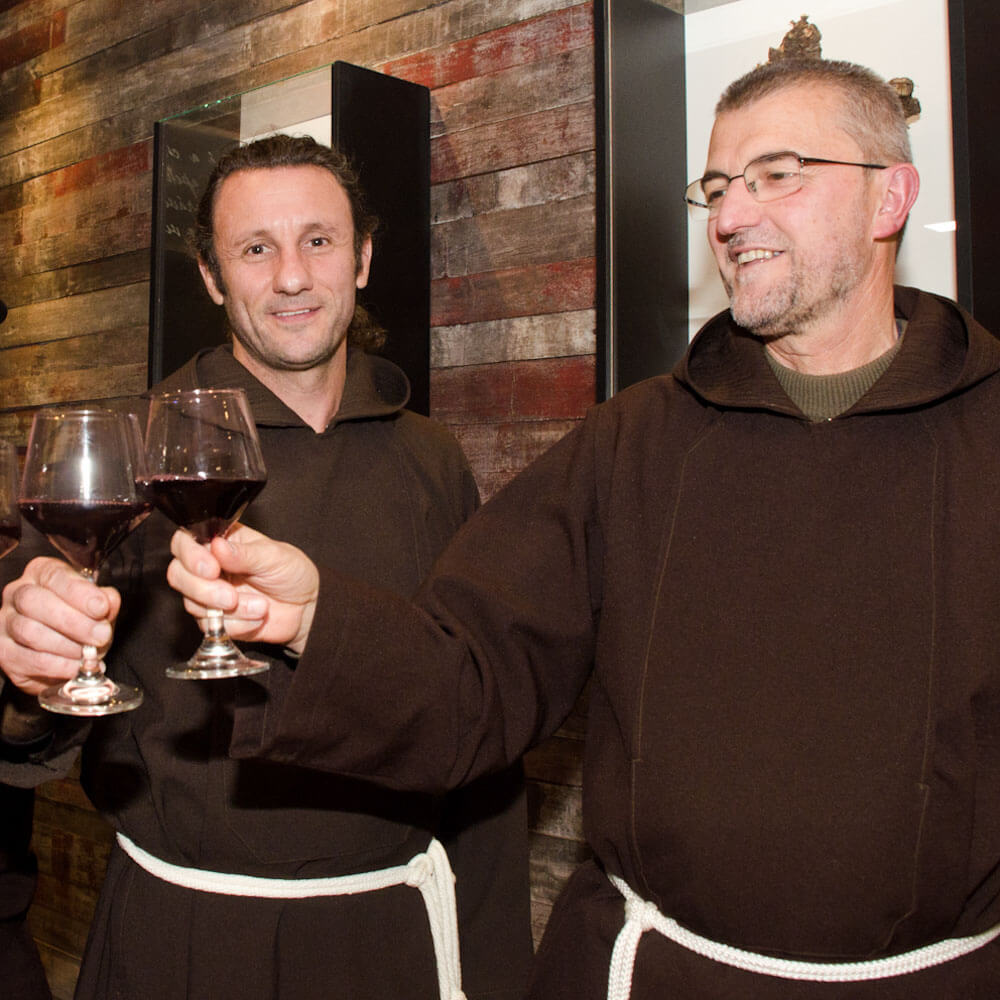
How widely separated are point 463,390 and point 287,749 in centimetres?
150

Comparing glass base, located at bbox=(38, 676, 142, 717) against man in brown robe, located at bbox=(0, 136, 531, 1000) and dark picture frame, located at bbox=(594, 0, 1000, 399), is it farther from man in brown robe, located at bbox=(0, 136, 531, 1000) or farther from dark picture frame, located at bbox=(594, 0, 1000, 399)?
dark picture frame, located at bbox=(594, 0, 1000, 399)

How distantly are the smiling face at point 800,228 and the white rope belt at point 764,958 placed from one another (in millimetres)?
806

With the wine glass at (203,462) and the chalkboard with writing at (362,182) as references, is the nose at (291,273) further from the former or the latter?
the wine glass at (203,462)

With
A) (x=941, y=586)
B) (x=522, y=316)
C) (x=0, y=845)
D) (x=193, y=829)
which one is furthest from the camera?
(x=522, y=316)

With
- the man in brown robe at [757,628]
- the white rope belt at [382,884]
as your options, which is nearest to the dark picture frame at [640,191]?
the man in brown robe at [757,628]

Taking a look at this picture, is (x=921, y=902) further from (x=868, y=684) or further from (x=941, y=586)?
(x=941, y=586)

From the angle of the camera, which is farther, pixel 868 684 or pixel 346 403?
pixel 346 403

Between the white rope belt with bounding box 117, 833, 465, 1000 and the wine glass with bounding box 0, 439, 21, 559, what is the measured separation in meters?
0.75

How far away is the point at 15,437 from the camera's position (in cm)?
389

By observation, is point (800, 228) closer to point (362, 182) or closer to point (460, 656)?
point (460, 656)

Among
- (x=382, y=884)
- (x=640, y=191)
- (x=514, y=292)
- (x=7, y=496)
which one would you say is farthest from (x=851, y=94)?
(x=382, y=884)

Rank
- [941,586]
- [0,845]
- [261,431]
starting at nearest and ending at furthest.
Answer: [941,586] < [261,431] < [0,845]

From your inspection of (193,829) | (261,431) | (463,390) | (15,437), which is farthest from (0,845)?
(15,437)

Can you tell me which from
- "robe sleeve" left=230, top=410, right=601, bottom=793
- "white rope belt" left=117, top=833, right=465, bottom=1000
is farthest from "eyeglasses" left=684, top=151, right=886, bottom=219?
"white rope belt" left=117, top=833, right=465, bottom=1000
